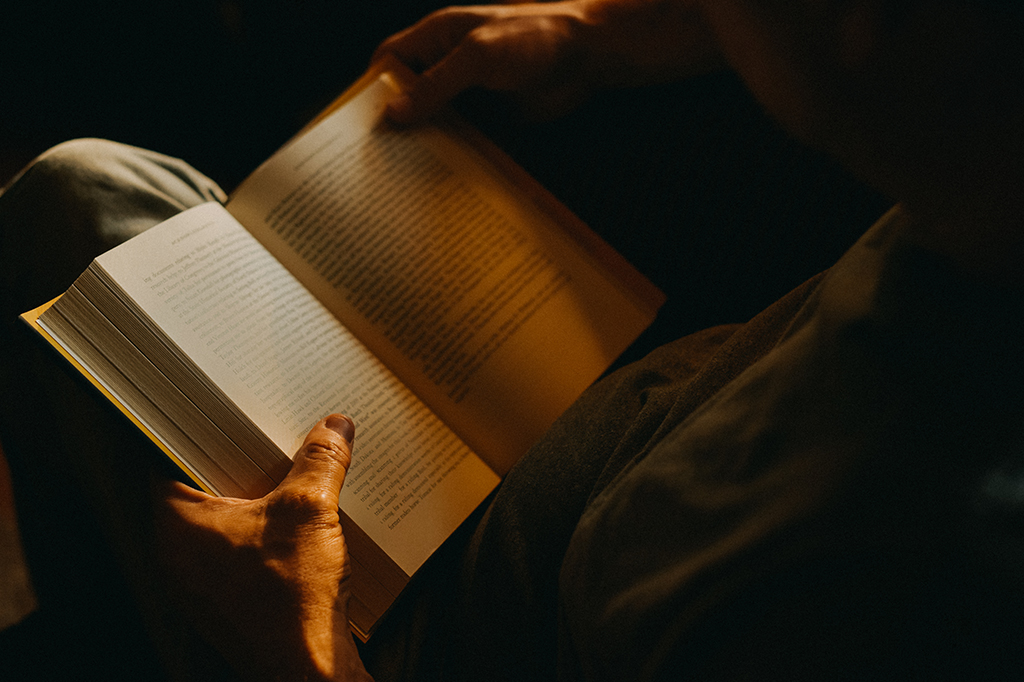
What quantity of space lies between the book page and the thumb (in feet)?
0.10

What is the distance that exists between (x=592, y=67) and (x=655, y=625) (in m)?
0.64

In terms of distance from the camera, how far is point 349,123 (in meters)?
0.69

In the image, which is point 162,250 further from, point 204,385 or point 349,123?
point 349,123

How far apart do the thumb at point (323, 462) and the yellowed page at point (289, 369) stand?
3cm

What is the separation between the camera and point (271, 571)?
19.0 inches

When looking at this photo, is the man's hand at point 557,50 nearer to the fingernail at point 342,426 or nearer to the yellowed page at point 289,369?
the yellowed page at point 289,369

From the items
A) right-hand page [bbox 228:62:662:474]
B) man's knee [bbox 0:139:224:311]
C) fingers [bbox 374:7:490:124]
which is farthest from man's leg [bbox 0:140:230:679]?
fingers [bbox 374:7:490:124]

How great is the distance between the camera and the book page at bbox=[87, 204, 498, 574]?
1.71 ft

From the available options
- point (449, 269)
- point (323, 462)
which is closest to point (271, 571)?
point (323, 462)

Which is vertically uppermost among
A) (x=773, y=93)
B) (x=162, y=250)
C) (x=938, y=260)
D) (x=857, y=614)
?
(x=162, y=250)

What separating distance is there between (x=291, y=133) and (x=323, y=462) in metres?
0.94

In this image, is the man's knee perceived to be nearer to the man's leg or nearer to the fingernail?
the man's leg

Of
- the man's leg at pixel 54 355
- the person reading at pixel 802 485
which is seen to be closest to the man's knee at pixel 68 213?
the man's leg at pixel 54 355

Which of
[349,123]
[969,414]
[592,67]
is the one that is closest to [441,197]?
[349,123]
